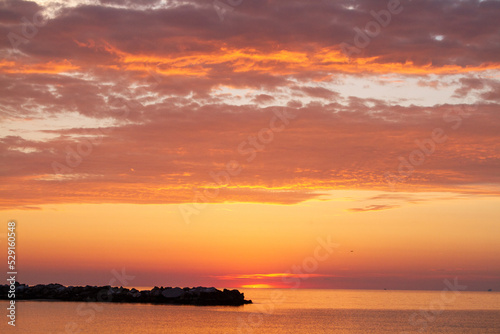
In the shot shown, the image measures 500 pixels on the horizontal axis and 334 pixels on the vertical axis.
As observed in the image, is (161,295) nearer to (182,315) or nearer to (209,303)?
(209,303)

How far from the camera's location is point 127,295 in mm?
176375

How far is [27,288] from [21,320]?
75400mm

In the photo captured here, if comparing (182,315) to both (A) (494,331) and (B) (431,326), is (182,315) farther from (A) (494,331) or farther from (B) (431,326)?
(A) (494,331)

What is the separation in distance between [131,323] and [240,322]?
A: 23.8 metres

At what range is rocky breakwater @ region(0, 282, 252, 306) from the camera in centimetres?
15925

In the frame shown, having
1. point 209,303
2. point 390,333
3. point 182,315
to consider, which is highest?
point 209,303

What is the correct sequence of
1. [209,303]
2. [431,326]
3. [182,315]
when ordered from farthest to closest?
[209,303] < [182,315] < [431,326]

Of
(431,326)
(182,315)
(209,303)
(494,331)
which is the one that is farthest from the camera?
(209,303)

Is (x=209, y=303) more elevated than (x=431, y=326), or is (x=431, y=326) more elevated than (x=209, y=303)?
(x=209, y=303)

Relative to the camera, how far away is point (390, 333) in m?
101

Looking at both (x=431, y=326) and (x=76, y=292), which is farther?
(x=76, y=292)

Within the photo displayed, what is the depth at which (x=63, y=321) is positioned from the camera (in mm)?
105938

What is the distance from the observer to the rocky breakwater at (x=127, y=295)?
159 meters

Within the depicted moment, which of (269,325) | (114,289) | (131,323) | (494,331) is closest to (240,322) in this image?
(269,325)
